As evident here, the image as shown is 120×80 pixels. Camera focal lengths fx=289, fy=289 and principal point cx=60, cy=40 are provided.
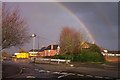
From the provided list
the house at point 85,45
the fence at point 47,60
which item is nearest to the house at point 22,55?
the fence at point 47,60

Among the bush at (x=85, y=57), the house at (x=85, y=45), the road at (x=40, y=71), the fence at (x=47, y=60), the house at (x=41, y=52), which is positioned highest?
the house at (x=85, y=45)

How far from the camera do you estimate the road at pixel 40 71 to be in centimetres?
1562

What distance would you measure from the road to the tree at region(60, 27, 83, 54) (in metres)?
1.00

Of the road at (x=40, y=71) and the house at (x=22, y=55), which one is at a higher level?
the house at (x=22, y=55)

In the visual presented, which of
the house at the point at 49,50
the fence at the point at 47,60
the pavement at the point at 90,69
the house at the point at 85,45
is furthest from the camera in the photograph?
the fence at the point at 47,60

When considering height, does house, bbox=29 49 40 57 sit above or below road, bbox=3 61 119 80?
above

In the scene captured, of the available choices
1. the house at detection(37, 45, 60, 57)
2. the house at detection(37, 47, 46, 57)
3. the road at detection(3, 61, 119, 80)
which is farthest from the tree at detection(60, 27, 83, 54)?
the house at detection(37, 47, 46, 57)

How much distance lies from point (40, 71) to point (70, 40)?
2.51 meters

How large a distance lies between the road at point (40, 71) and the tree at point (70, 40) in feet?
3.29

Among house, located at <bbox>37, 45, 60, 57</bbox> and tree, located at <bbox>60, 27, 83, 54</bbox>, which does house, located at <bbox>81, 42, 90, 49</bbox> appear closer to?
tree, located at <bbox>60, 27, 83, 54</bbox>

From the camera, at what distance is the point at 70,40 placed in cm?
1569

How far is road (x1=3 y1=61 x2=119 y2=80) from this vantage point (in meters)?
15.6

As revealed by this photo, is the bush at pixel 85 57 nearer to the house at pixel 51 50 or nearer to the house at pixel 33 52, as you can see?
the house at pixel 51 50

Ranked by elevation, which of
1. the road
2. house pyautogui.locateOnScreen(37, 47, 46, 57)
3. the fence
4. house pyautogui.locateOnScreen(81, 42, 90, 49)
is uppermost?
house pyautogui.locateOnScreen(81, 42, 90, 49)
